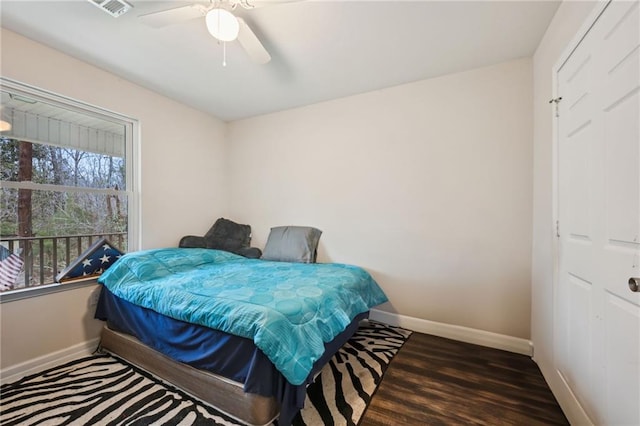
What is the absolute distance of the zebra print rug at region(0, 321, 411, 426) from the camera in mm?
1429

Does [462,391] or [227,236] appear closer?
[462,391]

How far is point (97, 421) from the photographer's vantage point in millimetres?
1416

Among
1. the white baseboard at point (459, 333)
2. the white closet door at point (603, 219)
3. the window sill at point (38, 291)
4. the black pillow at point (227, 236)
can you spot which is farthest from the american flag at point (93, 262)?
the white closet door at point (603, 219)

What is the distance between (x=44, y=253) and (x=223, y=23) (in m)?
2.39

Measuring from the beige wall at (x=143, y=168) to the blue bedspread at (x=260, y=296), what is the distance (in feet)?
1.46

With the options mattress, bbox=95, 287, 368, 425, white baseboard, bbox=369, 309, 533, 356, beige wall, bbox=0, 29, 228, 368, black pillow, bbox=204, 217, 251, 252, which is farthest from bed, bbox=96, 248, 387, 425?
black pillow, bbox=204, 217, 251, 252

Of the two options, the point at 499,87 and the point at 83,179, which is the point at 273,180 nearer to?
the point at 83,179

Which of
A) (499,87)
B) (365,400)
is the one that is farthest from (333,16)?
(365,400)

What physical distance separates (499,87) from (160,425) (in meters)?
3.49

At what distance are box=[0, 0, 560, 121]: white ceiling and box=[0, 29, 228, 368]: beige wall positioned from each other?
150 mm

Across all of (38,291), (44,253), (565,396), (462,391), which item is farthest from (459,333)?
(44,253)

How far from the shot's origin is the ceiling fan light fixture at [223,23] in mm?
1378

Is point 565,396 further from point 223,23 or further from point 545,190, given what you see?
point 223,23

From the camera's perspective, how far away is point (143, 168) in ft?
8.70
